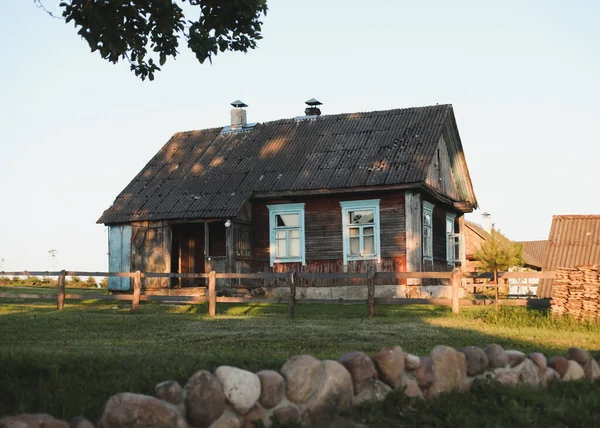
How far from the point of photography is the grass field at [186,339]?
7414 mm

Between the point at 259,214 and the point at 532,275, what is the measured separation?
12.4 meters

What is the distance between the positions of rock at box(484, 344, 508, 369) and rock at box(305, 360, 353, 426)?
7.00 feet

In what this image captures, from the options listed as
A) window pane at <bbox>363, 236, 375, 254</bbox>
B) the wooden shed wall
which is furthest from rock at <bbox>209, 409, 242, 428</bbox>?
window pane at <bbox>363, 236, 375, 254</bbox>

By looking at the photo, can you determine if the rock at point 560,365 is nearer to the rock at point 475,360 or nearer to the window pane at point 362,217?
the rock at point 475,360

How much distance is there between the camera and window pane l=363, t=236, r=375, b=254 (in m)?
26.7

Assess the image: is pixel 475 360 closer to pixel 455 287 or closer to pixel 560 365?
pixel 560 365

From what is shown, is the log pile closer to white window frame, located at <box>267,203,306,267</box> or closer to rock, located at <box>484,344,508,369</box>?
rock, located at <box>484,344,508,369</box>

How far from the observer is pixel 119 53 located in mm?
12320

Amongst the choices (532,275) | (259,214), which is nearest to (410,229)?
(259,214)

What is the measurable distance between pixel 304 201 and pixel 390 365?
20.4m

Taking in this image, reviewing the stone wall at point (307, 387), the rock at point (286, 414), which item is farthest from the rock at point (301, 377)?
the rock at point (286, 414)

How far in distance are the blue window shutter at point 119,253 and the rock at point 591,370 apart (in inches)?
868

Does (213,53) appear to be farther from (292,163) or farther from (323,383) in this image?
(292,163)

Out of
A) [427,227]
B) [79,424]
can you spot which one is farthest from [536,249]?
[79,424]
